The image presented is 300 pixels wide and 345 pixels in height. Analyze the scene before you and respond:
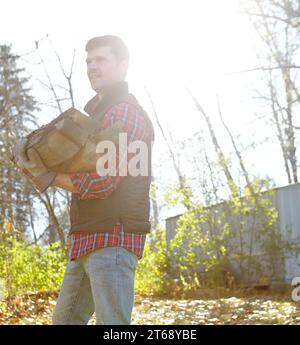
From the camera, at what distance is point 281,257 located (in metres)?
12.5

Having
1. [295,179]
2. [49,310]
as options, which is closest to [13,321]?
[49,310]

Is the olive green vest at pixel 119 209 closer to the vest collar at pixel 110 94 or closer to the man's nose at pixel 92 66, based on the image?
the vest collar at pixel 110 94

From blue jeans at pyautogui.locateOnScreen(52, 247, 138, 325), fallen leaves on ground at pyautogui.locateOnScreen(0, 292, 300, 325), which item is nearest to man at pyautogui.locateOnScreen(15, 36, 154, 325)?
blue jeans at pyautogui.locateOnScreen(52, 247, 138, 325)

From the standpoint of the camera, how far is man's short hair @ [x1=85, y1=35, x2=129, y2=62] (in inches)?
109

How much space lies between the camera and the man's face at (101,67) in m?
2.74

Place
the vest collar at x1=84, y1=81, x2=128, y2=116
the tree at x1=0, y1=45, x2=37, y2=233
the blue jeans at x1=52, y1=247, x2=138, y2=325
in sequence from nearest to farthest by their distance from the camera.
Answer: the blue jeans at x1=52, y1=247, x2=138, y2=325 < the vest collar at x1=84, y1=81, x2=128, y2=116 < the tree at x1=0, y1=45, x2=37, y2=233

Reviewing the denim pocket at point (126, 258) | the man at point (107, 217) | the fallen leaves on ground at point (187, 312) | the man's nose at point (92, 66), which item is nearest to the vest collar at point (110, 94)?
the man at point (107, 217)

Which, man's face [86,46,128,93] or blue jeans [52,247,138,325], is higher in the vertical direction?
man's face [86,46,128,93]

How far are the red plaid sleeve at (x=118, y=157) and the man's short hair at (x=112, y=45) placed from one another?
28cm

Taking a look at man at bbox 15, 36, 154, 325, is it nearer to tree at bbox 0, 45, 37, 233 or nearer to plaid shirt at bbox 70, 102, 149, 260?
plaid shirt at bbox 70, 102, 149, 260

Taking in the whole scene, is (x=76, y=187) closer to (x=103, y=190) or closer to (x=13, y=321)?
(x=103, y=190)

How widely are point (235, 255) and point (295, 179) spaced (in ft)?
33.7

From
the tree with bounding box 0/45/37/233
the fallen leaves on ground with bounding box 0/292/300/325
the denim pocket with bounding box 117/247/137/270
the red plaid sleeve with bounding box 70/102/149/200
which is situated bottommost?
the fallen leaves on ground with bounding box 0/292/300/325
